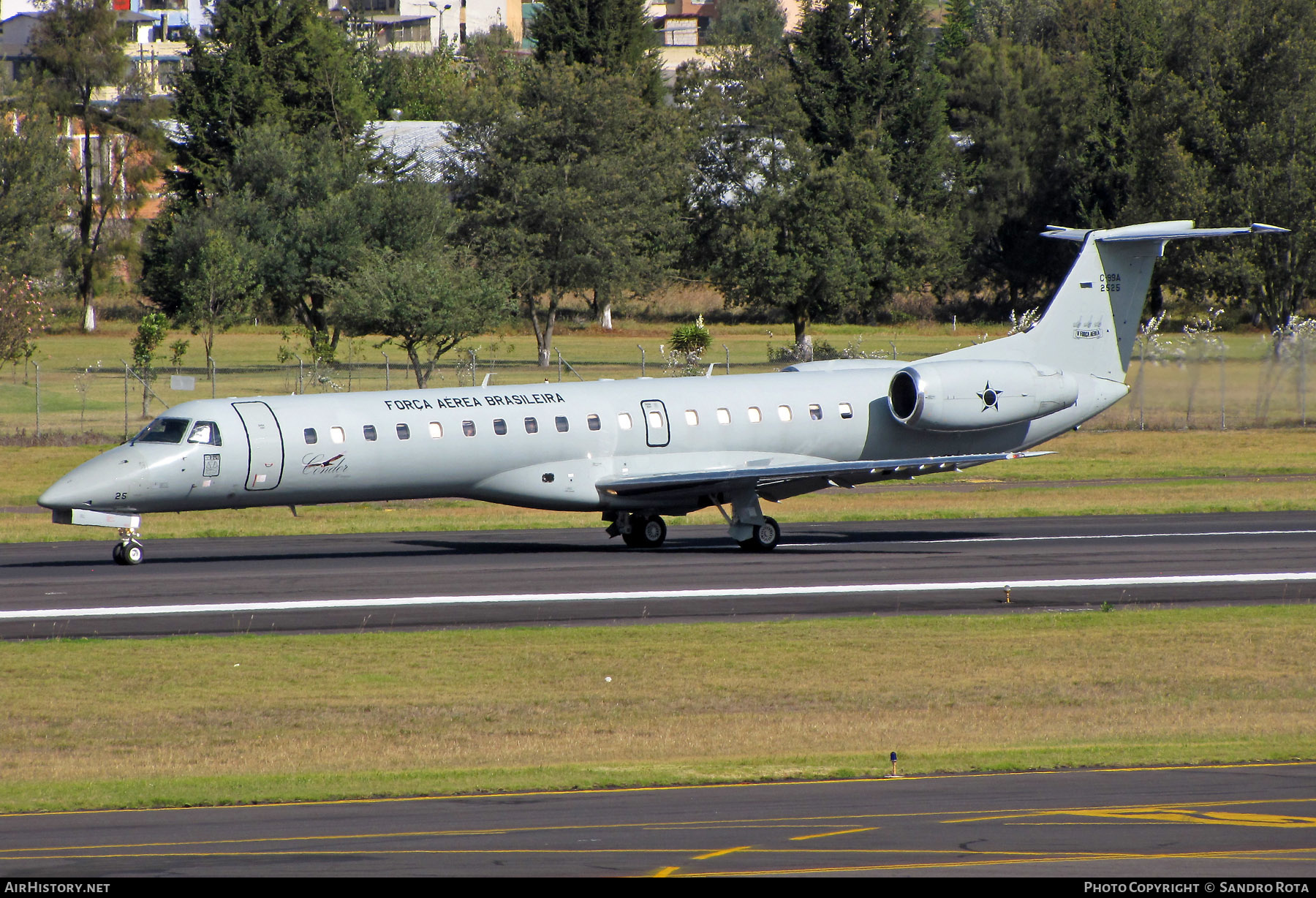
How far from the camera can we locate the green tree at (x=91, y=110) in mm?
97500

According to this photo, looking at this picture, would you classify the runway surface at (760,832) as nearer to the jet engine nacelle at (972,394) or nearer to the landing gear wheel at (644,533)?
the landing gear wheel at (644,533)

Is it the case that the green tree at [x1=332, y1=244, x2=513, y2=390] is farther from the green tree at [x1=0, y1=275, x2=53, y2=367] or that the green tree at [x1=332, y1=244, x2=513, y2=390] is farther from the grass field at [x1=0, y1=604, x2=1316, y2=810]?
the grass field at [x1=0, y1=604, x2=1316, y2=810]

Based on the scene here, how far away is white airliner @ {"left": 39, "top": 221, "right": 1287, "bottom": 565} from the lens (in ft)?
89.2

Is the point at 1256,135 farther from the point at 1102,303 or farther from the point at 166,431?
the point at 166,431

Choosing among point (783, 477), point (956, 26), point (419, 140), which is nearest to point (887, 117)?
point (419, 140)

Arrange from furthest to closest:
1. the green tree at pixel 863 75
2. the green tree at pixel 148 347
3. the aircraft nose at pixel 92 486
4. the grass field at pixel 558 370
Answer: the green tree at pixel 863 75 → the green tree at pixel 148 347 → the grass field at pixel 558 370 → the aircraft nose at pixel 92 486

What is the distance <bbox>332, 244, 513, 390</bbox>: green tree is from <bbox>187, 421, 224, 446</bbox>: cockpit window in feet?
98.2

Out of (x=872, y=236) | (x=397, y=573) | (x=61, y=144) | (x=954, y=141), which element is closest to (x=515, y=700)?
(x=397, y=573)

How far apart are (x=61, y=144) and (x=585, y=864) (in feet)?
300

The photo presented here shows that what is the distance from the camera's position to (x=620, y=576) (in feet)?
89.4

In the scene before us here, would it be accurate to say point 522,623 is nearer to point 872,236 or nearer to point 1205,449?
point 1205,449

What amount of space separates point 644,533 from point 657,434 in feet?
7.50

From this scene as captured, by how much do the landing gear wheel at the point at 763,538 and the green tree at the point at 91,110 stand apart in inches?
3062

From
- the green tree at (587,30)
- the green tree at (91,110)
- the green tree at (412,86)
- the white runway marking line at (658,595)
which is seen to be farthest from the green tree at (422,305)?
the green tree at (412,86)
